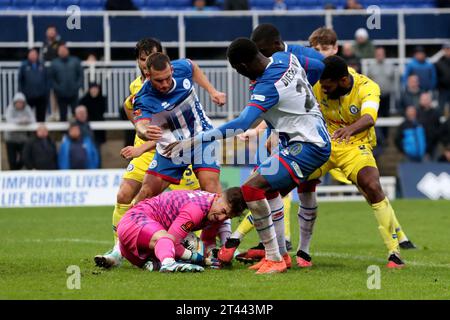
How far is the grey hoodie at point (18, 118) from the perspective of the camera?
2448 centimetres

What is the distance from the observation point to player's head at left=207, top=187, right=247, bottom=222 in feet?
36.1

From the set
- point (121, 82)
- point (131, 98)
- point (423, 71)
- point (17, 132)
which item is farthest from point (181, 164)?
point (423, 71)

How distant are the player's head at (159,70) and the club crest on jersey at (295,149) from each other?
1888mm

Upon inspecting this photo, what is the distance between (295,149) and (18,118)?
14.7m

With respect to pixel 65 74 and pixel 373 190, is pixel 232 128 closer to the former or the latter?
pixel 373 190

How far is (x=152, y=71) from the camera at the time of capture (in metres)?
12.0

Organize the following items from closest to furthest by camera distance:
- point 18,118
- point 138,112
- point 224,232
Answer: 1. point 224,232
2. point 138,112
3. point 18,118

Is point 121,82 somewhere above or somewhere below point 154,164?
above

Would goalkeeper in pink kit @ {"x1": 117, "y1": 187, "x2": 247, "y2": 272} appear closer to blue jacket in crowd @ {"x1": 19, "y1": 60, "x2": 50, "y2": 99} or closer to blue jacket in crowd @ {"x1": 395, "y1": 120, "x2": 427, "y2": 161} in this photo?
blue jacket in crowd @ {"x1": 19, "y1": 60, "x2": 50, "y2": 99}

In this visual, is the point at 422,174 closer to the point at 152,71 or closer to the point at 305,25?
the point at 305,25

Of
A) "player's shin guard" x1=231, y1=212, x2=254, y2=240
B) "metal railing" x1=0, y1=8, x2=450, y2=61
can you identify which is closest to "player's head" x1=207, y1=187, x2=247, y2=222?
"player's shin guard" x1=231, y1=212, x2=254, y2=240

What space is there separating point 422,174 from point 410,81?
2.38 meters

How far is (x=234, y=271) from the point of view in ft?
36.5
